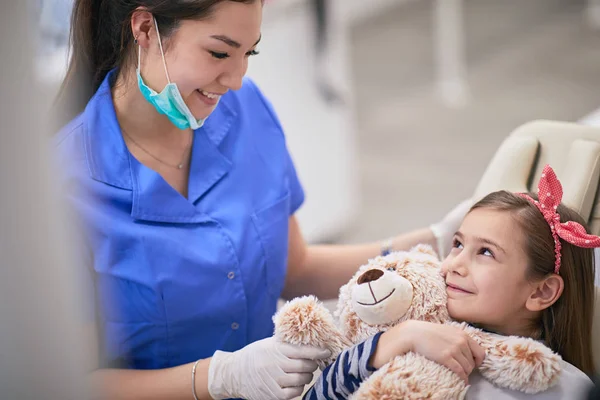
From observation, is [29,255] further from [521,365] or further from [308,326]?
[521,365]

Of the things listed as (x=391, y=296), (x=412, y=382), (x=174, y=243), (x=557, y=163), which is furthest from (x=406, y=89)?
(x=412, y=382)

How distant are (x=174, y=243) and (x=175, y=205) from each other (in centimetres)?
7

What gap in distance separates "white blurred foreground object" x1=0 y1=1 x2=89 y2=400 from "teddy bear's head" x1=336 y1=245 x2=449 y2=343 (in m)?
0.52

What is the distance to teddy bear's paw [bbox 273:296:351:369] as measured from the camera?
1.07 meters

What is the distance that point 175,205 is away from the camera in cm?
126

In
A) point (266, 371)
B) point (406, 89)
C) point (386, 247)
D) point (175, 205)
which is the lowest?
point (266, 371)

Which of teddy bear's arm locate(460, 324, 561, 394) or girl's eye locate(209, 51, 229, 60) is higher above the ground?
girl's eye locate(209, 51, 229, 60)

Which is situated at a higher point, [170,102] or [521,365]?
[170,102]

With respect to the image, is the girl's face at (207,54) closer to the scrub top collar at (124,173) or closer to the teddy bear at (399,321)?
the scrub top collar at (124,173)

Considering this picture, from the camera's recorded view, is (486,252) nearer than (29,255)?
No

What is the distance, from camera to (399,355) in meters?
1.00

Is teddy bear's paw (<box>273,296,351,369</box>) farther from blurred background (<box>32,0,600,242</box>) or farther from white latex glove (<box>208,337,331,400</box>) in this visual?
blurred background (<box>32,0,600,242</box>)

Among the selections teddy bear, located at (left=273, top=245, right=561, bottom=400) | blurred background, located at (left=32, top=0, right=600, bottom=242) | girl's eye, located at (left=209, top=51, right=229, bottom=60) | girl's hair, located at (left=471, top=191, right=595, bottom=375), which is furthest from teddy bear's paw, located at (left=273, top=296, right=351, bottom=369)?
blurred background, located at (left=32, top=0, right=600, bottom=242)

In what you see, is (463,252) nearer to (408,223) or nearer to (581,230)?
(581,230)
